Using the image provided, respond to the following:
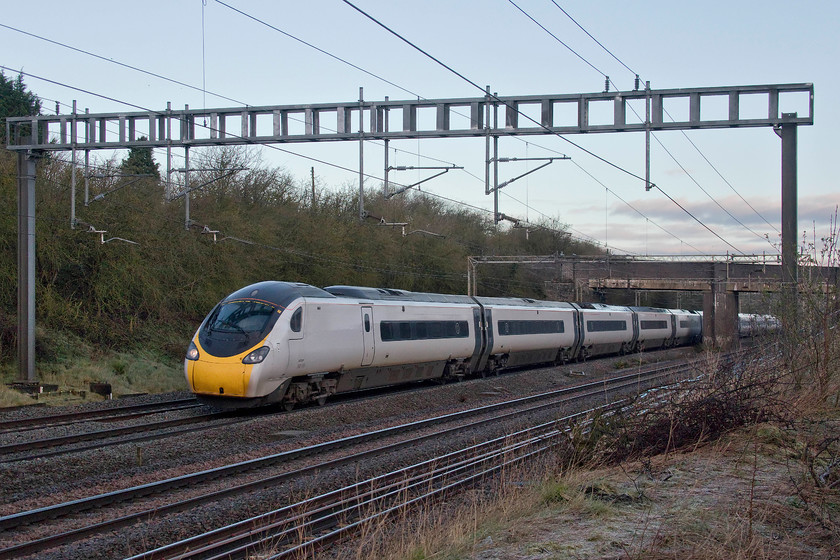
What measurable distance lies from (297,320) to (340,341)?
1560 mm

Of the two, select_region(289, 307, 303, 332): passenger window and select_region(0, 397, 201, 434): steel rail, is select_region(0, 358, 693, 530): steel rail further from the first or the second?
select_region(0, 397, 201, 434): steel rail

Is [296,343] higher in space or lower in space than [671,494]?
higher

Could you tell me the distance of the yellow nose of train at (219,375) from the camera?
14.9 m

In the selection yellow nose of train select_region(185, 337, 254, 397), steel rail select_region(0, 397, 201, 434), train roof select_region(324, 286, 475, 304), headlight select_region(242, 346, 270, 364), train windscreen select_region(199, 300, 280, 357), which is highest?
train roof select_region(324, 286, 475, 304)

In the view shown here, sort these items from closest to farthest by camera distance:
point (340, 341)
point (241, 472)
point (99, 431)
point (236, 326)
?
point (241, 472) < point (99, 431) < point (236, 326) < point (340, 341)

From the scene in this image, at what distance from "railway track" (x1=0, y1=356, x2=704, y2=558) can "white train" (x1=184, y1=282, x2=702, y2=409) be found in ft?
8.71

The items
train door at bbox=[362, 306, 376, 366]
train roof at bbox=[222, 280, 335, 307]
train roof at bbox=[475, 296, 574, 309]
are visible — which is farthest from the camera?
train roof at bbox=[475, 296, 574, 309]

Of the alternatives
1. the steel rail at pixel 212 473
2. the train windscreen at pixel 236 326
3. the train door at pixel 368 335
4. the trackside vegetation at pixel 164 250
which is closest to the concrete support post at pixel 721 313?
the trackside vegetation at pixel 164 250

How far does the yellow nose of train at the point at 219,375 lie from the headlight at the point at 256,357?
0.24 feet

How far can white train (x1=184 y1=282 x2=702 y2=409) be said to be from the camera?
15234 mm

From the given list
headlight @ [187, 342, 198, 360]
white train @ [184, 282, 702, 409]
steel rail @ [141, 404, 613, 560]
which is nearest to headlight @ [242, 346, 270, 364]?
white train @ [184, 282, 702, 409]

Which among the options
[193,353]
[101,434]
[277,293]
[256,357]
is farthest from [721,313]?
[101,434]

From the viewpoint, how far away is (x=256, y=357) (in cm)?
1492

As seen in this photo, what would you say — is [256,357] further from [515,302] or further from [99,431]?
[515,302]
